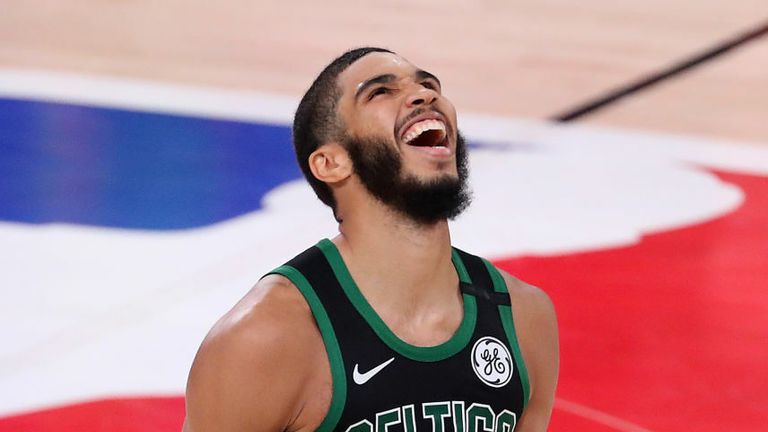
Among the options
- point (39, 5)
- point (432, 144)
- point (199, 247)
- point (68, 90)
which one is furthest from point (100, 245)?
point (39, 5)

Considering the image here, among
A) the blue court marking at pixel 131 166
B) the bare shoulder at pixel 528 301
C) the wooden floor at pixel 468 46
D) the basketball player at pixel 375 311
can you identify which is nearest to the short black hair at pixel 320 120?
the basketball player at pixel 375 311

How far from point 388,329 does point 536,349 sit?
40 cm

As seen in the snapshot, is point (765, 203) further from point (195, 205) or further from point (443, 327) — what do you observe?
point (443, 327)

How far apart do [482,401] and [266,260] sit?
2.66 m

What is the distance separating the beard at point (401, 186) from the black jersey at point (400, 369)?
0.18 metres

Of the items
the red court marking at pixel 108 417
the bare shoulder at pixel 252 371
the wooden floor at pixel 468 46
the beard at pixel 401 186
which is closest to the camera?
the bare shoulder at pixel 252 371

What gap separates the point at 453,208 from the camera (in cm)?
278

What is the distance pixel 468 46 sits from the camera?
8.35 m

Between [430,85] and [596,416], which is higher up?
[430,85]

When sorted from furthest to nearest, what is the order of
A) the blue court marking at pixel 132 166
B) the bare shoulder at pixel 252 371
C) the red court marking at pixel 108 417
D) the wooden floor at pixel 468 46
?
the wooden floor at pixel 468 46
the blue court marking at pixel 132 166
the red court marking at pixel 108 417
the bare shoulder at pixel 252 371

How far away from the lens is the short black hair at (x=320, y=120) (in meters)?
2.89

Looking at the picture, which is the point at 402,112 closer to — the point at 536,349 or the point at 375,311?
the point at 375,311

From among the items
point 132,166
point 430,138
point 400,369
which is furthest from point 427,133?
point 132,166

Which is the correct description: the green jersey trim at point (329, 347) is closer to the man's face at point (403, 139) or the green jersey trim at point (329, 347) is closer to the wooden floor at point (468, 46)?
the man's face at point (403, 139)
